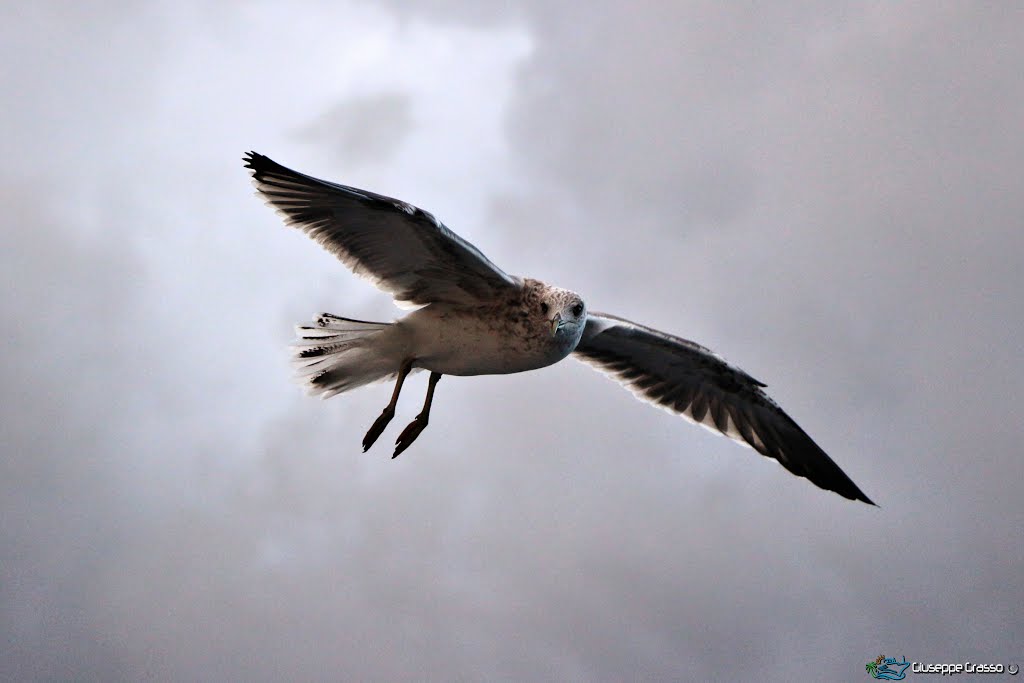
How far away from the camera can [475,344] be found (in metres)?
5.19

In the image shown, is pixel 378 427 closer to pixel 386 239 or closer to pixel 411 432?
pixel 411 432

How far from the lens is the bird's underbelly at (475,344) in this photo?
5.06m

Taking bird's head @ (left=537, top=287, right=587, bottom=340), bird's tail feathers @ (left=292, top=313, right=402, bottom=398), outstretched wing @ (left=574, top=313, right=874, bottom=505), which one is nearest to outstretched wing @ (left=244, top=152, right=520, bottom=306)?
bird's head @ (left=537, top=287, right=587, bottom=340)

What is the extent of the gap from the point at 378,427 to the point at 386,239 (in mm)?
816

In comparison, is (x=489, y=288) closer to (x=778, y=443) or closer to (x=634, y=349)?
(x=634, y=349)

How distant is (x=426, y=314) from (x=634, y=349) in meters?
1.54

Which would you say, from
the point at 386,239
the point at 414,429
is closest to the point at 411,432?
the point at 414,429

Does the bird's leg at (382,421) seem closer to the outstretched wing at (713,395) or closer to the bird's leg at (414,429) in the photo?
the bird's leg at (414,429)

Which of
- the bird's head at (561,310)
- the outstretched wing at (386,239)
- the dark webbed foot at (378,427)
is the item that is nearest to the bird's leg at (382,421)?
the dark webbed foot at (378,427)

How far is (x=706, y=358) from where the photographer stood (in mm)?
6332

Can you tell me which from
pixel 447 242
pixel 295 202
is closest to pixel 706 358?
pixel 447 242

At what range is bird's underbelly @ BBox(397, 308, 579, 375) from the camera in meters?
5.06

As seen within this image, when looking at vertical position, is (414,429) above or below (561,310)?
below

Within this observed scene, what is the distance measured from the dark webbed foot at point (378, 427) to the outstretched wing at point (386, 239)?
21.1 inches
